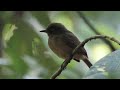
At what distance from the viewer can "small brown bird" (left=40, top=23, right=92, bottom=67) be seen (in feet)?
3.82

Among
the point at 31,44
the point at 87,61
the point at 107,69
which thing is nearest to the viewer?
the point at 107,69

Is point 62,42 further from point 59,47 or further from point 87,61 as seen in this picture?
point 87,61

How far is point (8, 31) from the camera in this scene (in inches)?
35.6

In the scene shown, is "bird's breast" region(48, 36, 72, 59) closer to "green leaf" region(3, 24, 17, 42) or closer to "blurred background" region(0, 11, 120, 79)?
"blurred background" region(0, 11, 120, 79)

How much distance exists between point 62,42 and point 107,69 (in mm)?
742

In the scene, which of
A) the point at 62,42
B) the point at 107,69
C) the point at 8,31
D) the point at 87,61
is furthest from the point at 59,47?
the point at 107,69

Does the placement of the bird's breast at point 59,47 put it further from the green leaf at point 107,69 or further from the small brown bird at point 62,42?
the green leaf at point 107,69

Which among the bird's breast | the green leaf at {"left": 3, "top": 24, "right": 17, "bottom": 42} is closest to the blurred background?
the green leaf at {"left": 3, "top": 24, "right": 17, "bottom": 42}

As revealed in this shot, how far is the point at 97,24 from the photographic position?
3.58ft
